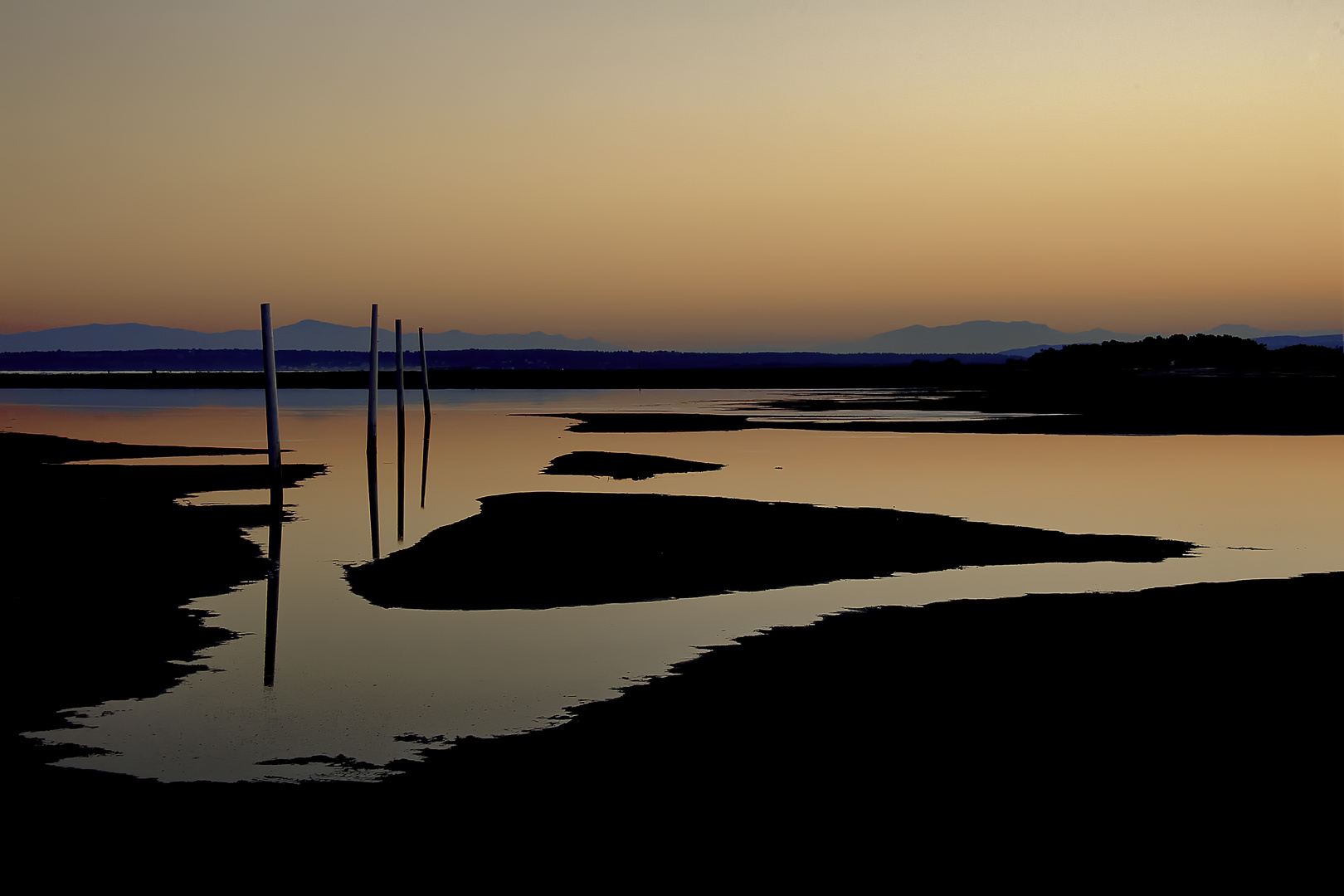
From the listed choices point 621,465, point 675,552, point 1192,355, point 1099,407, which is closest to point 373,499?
point 675,552

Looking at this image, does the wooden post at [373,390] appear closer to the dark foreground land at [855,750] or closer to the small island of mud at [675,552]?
the small island of mud at [675,552]

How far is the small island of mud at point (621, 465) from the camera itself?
2859cm

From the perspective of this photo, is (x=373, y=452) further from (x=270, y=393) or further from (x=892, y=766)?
(x=892, y=766)

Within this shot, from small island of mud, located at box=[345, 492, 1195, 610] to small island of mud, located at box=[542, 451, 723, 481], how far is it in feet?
20.8

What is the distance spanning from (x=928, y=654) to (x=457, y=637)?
4243mm

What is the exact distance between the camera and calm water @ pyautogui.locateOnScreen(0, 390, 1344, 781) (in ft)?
29.5

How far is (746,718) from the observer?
8.98m

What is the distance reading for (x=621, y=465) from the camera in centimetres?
3067

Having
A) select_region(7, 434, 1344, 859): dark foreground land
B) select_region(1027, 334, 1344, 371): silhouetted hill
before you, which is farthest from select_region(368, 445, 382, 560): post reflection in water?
select_region(1027, 334, 1344, 371): silhouetted hill

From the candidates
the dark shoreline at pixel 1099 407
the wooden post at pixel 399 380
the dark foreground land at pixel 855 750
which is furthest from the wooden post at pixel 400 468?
the dark shoreline at pixel 1099 407

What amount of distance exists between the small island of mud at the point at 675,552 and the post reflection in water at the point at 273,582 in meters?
0.91

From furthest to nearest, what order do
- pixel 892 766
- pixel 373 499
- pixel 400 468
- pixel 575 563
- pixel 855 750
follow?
1. pixel 400 468
2. pixel 373 499
3. pixel 575 563
4. pixel 855 750
5. pixel 892 766

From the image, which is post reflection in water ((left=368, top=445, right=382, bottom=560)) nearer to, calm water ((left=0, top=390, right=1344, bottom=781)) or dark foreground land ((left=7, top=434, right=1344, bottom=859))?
calm water ((left=0, top=390, right=1344, bottom=781))

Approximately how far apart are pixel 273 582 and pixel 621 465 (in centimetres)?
1614
